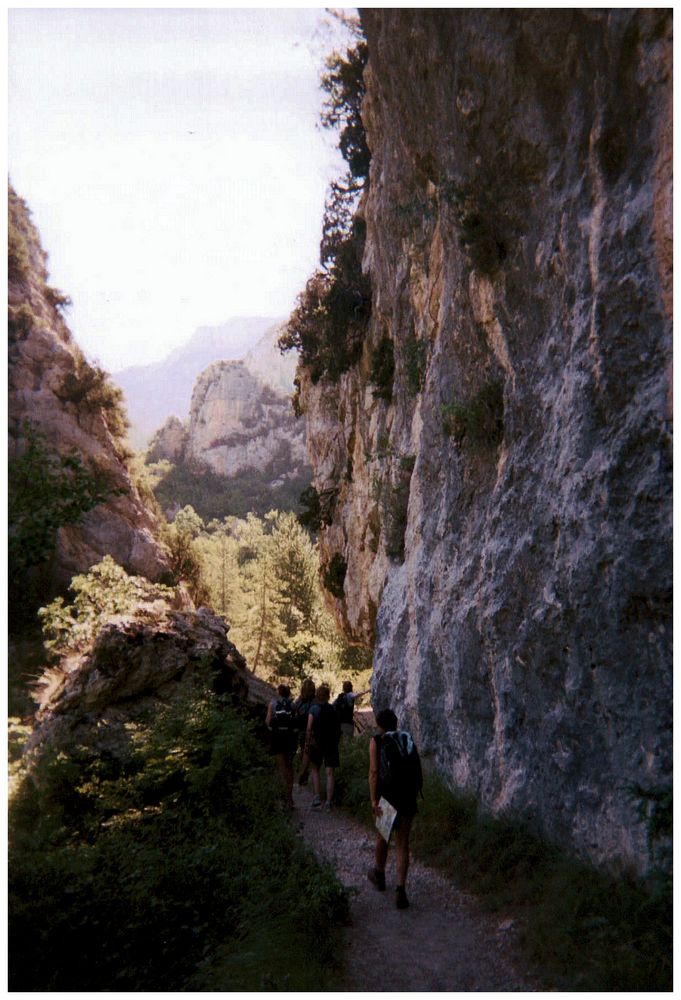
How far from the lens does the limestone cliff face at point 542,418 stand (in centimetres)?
534

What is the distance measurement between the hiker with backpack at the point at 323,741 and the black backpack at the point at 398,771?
3.90m

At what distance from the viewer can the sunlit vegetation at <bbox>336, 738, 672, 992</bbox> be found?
13.3 feet

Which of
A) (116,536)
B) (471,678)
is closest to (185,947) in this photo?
(471,678)

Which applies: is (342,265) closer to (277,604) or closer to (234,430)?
(277,604)

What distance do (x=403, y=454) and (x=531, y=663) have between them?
8.15m

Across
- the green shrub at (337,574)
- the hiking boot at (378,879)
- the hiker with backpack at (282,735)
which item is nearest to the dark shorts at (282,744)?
the hiker with backpack at (282,735)

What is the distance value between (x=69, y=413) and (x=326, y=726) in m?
22.8

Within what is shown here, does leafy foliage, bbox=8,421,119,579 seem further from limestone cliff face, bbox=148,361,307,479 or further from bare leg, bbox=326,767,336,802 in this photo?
limestone cliff face, bbox=148,361,307,479

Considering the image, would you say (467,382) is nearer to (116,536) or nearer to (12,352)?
(116,536)

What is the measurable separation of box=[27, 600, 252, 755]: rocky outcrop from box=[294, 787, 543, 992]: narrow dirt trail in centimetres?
441

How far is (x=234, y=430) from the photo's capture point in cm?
10138

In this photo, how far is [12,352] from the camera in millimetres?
27125

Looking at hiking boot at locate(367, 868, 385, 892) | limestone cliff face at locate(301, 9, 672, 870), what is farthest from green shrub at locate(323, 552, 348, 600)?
hiking boot at locate(367, 868, 385, 892)

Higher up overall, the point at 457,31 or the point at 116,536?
the point at 457,31
